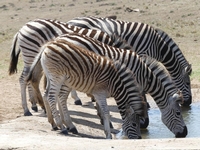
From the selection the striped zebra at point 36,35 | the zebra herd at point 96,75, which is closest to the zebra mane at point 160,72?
the zebra herd at point 96,75

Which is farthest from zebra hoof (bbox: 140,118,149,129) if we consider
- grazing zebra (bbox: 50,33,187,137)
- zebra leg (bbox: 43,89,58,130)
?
zebra leg (bbox: 43,89,58,130)

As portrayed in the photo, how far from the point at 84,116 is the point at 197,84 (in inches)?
174

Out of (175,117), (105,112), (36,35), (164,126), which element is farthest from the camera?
(36,35)

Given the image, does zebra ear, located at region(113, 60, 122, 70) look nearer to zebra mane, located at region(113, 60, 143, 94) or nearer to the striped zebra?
zebra mane, located at region(113, 60, 143, 94)

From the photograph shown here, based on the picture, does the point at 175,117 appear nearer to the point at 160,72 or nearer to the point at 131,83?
the point at 160,72

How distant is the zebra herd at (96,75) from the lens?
9.09 metres

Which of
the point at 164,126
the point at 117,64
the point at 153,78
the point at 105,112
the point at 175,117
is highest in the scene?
the point at 117,64

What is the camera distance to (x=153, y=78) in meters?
10.0

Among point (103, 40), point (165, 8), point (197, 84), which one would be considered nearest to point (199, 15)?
point (165, 8)

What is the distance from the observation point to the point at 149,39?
1234 centimetres

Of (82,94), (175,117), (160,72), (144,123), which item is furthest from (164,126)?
(82,94)

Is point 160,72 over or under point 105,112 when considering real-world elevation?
over

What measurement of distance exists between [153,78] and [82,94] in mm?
3893

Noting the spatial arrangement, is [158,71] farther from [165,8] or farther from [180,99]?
[165,8]
